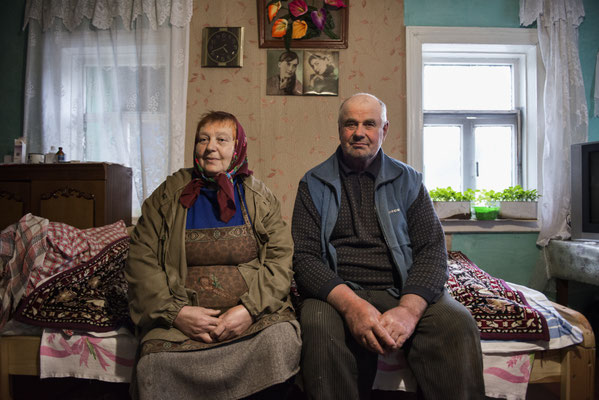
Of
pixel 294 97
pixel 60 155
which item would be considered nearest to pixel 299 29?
pixel 294 97

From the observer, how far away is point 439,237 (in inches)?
59.1

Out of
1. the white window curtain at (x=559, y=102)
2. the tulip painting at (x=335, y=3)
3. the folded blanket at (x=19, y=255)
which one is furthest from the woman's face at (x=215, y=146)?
the white window curtain at (x=559, y=102)

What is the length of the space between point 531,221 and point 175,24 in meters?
3.14

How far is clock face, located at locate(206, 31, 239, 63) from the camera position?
9.30 ft

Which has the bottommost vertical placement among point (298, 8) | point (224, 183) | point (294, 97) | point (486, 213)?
point (486, 213)

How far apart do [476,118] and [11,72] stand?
3865mm

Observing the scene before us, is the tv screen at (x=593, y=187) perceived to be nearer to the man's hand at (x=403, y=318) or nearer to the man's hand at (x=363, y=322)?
the man's hand at (x=403, y=318)

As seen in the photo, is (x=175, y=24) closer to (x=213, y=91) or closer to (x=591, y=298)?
(x=213, y=91)

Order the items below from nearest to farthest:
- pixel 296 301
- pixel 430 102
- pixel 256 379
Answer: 1. pixel 256 379
2. pixel 296 301
3. pixel 430 102

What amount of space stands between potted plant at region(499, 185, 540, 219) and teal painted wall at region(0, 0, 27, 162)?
12.8 feet

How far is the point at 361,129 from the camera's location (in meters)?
1.57

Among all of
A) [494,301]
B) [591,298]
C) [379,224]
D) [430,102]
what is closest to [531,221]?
[591,298]

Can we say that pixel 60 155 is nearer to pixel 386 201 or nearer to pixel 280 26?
pixel 280 26

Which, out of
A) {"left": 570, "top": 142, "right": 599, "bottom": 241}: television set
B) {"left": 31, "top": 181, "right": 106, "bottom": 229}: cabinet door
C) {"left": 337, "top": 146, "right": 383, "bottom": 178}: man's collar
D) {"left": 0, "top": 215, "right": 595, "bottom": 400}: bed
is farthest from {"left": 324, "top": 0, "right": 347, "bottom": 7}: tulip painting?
{"left": 0, "top": 215, "right": 595, "bottom": 400}: bed
